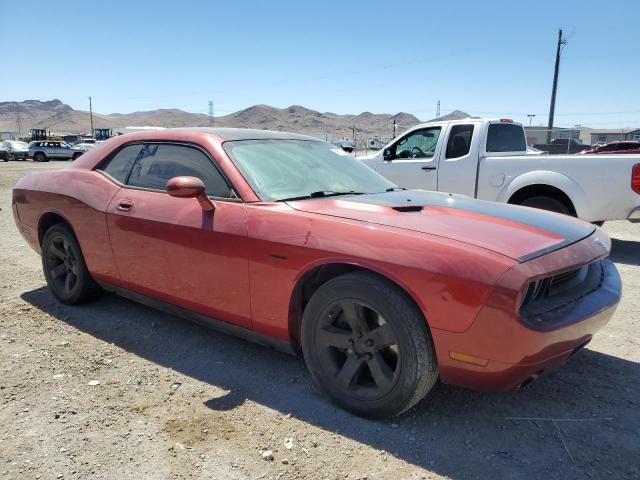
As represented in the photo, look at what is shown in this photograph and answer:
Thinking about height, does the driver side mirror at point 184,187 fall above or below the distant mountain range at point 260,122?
below

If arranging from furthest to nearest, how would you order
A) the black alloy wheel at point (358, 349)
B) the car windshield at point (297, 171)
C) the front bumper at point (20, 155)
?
the front bumper at point (20, 155) < the car windshield at point (297, 171) < the black alloy wheel at point (358, 349)

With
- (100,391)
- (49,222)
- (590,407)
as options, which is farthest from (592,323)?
(49,222)

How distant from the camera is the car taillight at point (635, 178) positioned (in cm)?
579

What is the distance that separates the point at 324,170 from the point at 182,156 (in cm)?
101

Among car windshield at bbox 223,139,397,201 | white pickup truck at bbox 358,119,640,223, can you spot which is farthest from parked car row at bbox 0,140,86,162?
car windshield at bbox 223,139,397,201

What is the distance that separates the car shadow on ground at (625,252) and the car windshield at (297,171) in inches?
163

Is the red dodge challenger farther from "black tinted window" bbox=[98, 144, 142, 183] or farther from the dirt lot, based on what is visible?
the dirt lot

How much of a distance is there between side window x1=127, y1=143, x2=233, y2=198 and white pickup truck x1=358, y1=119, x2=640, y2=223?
15.2 ft

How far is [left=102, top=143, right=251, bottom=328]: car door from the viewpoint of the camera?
117 inches

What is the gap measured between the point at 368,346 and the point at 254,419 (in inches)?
29.2

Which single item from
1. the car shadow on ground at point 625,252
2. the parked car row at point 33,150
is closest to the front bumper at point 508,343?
the car shadow on ground at point 625,252

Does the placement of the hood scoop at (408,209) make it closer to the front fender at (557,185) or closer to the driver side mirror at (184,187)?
the driver side mirror at (184,187)

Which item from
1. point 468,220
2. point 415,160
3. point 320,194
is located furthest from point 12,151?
point 468,220

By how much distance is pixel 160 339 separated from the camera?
12.1 feet
